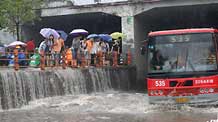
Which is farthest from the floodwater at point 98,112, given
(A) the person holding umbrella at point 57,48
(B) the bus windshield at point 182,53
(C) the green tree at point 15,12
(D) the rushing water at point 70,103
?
(C) the green tree at point 15,12

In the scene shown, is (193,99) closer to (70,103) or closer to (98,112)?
(98,112)

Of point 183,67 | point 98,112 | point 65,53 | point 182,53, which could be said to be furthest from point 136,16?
point 98,112

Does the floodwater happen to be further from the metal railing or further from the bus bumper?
the metal railing

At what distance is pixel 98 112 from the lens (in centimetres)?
1666

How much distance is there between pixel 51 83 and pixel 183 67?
620cm

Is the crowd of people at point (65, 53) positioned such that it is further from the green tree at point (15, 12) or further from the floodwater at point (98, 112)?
the green tree at point (15, 12)

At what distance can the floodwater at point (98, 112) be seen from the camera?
573 inches

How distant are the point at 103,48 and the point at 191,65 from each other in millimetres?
11297

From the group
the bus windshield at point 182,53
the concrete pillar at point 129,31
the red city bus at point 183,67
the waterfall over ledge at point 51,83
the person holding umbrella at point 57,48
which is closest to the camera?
the red city bus at point 183,67

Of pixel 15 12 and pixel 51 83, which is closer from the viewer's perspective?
pixel 51 83

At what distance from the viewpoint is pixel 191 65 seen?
16.4 metres

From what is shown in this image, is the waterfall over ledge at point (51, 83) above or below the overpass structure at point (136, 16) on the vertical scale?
below

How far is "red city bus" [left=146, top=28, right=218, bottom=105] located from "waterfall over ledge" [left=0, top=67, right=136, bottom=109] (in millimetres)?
4729

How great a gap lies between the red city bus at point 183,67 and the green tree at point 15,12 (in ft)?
43.4
